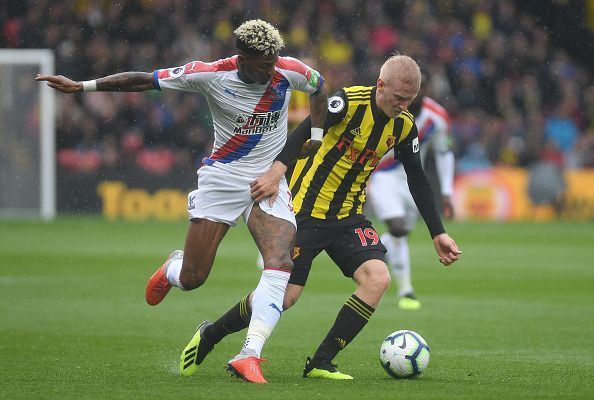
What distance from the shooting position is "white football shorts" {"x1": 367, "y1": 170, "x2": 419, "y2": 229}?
1179 cm

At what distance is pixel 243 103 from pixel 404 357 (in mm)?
1735

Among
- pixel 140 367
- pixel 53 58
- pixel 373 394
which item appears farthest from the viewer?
pixel 53 58

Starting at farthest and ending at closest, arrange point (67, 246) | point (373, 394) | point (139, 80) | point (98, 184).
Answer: point (98, 184) → point (67, 246) → point (139, 80) → point (373, 394)

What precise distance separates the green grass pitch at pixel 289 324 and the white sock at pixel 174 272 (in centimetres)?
53

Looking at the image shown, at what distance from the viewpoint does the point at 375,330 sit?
9.47 meters

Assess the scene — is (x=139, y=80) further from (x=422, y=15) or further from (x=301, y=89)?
(x=422, y=15)

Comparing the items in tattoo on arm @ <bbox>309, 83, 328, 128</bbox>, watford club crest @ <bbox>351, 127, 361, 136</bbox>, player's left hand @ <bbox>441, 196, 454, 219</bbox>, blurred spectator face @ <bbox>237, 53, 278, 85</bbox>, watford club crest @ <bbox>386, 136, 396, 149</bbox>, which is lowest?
player's left hand @ <bbox>441, 196, 454, 219</bbox>

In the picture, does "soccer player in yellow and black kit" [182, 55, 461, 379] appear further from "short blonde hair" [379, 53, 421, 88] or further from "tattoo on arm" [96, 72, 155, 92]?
"tattoo on arm" [96, 72, 155, 92]

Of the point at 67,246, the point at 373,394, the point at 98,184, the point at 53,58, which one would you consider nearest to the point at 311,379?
the point at 373,394

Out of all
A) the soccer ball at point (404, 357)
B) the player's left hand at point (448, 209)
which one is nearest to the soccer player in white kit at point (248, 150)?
the soccer ball at point (404, 357)

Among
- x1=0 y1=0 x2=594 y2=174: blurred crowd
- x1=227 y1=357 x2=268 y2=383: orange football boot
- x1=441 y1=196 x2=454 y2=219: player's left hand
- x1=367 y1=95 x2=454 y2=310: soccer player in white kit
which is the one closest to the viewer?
x1=227 y1=357 x2=268 y2=383: orange football boot

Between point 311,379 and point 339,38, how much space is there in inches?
752

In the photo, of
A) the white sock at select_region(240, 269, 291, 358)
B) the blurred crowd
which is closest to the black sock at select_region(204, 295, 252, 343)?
the white sock at select_region(240, 269, 291, 358)

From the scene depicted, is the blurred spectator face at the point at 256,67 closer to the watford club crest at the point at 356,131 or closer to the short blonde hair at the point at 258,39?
the short blonde hair at the point at 258,39
